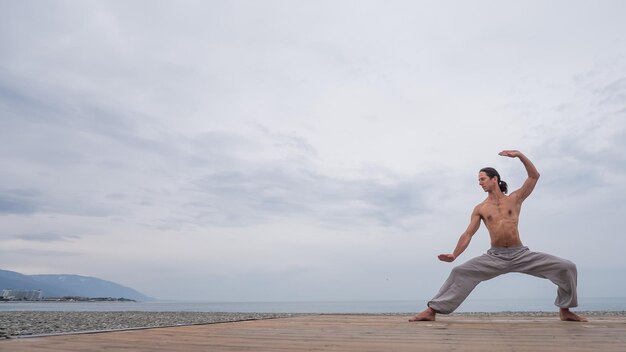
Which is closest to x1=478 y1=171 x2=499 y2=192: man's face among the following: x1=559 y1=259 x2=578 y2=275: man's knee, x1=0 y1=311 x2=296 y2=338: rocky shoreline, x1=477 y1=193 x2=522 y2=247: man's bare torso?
x1=477 y1=193 x2=522 y2=247: man's bare torso

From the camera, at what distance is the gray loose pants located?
628 cm

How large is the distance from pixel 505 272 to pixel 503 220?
0.75m

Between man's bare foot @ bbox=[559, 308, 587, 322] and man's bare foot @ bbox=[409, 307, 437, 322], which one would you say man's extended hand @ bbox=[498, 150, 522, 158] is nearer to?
man's bare foot @ bbox=[559, 308, 587, 322]

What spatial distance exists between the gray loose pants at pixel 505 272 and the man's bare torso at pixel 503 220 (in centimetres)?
12

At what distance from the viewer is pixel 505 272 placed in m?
6.55

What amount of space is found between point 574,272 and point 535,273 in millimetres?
493

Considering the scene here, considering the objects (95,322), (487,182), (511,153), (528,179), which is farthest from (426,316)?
(95,322)

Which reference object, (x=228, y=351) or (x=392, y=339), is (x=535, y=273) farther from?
(x=228, y=351)

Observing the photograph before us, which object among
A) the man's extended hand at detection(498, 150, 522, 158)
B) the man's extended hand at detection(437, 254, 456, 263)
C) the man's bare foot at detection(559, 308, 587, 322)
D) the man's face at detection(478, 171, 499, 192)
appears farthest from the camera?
the man's face at detection(478, 171, 499, 192)

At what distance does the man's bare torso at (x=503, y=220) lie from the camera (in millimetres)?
6500

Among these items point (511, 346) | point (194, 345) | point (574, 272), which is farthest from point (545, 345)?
point (574, 272)

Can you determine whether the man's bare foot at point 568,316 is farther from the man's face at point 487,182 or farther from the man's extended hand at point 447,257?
the man's face at point 487,182

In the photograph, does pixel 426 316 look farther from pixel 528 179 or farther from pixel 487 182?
pixel 528 179

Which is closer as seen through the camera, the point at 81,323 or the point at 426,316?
the point at 426,316
